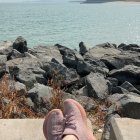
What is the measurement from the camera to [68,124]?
3.16 metres

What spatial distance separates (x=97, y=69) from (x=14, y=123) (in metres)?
4.45

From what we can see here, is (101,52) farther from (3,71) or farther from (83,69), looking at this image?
(3,71)

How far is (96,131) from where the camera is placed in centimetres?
457

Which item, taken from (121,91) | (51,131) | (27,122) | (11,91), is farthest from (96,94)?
(51,131)

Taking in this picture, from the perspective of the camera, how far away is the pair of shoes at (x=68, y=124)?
3.03 m

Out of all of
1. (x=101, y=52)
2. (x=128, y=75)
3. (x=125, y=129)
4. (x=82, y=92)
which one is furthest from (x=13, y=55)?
(x=125, y=129)

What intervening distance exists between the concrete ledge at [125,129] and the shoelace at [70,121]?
370mm

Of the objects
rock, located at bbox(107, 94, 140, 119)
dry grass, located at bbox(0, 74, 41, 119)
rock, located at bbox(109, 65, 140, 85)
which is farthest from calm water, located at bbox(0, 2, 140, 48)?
rock, located at bbox(107, 94, 140, 119)

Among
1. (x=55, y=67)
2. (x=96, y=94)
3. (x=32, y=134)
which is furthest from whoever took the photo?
(x=55, y=67)

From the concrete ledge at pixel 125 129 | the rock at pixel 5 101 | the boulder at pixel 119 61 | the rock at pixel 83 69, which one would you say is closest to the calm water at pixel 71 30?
the boulder at pixel 119 61

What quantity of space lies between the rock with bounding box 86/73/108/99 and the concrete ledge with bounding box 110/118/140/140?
2.68 m

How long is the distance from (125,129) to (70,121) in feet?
1.57

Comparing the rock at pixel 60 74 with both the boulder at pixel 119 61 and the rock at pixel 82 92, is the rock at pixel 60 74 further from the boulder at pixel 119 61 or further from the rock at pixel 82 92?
the boulder at pixel 119 61

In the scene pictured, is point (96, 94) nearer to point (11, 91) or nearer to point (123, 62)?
point (11, 91)
